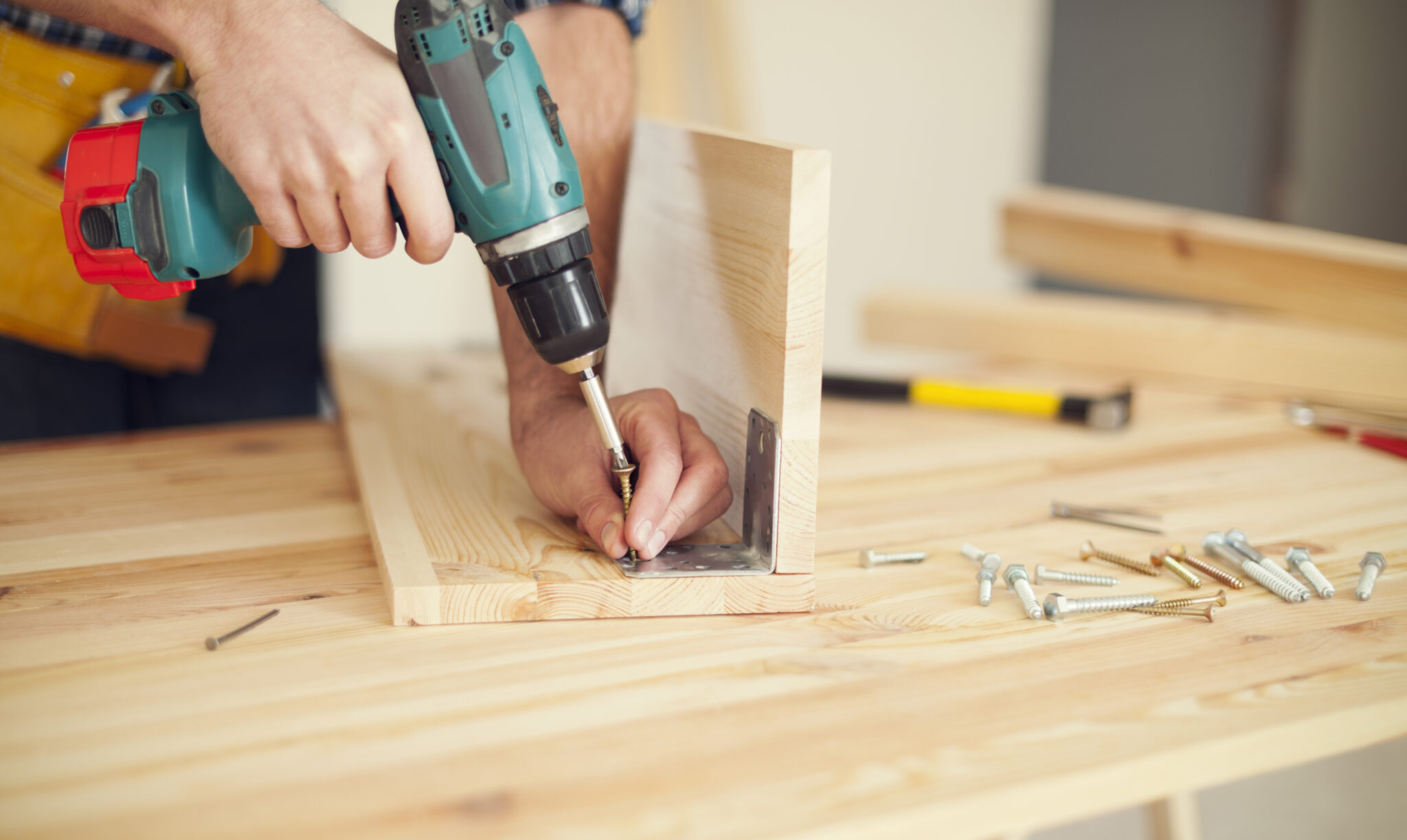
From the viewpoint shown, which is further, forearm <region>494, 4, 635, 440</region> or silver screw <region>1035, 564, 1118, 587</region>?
forearm <region>494, 4, 635, 440</region>

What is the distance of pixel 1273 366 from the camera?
4.32 ft

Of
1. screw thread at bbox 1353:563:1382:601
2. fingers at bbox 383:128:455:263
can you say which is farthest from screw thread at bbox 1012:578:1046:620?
fingers at bbox 383:128:455:263

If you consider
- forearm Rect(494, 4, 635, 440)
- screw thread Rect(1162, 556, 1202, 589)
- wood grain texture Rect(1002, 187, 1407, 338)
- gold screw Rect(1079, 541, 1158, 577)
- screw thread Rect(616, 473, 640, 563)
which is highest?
forearm Rect(494, 4, 635, 440)

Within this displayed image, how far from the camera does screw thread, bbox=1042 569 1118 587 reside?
74 cm

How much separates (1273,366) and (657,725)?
113cm

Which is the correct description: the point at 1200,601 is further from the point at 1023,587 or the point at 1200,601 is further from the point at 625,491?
the point at 625,491

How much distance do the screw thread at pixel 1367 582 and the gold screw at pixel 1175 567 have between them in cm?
10

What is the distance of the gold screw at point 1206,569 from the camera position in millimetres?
736

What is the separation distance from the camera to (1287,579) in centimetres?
72

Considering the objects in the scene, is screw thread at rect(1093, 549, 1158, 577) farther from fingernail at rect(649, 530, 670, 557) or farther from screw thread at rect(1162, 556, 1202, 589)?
fingernail at rect(649, 530, 670, 557)

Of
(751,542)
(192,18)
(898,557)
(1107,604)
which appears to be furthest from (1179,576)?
(192,18)

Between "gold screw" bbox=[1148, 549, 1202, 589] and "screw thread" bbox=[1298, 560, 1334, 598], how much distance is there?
7 centimetres

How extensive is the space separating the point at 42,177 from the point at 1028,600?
3.44 feet

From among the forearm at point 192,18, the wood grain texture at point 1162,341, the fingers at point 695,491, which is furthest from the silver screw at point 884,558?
the wood grain texture at point 1162,341
